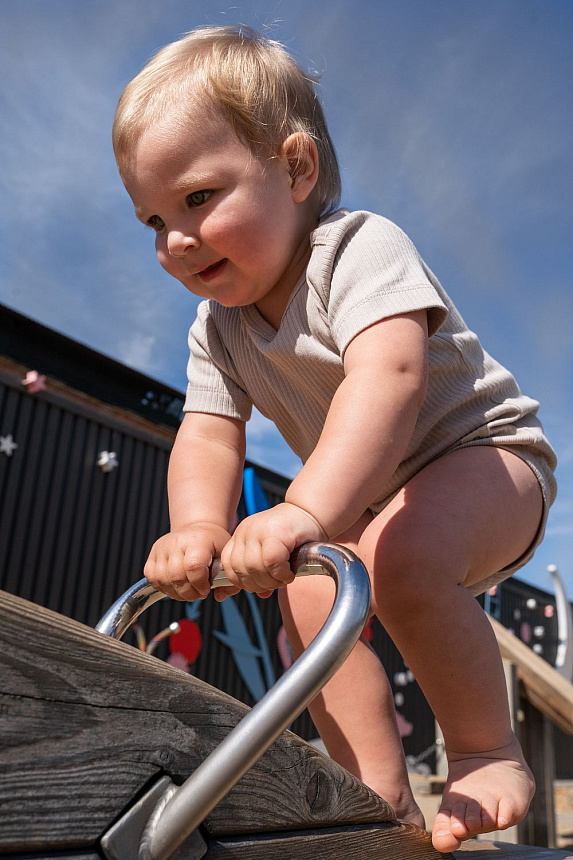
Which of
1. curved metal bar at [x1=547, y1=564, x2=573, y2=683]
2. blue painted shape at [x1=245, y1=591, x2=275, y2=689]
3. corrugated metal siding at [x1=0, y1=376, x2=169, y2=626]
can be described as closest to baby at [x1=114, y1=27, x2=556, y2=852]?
corrugated metal siding at [x1=0, y1=376, x2=169, y2=626]

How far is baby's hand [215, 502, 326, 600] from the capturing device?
81 cm

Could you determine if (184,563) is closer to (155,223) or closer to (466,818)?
(466,818)

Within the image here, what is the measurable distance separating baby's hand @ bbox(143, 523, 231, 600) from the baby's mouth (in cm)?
48

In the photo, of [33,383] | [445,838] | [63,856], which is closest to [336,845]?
[445,838]

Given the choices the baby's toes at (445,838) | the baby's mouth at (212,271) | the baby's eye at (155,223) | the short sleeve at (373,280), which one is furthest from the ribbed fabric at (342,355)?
the baby's toes at (445,838)

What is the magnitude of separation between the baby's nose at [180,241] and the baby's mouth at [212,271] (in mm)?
63

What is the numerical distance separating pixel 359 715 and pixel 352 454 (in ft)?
1.82

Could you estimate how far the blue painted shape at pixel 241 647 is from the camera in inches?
258

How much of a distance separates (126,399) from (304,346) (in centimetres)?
555

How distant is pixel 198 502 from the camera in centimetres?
128

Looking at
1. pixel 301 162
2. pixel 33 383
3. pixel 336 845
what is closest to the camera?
pixel 336 845

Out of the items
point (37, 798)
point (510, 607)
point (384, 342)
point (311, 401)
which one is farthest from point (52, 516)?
point (510, 607)

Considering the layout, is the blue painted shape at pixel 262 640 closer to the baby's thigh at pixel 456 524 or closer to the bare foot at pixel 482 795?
the baby's thigh at pixel 456 524

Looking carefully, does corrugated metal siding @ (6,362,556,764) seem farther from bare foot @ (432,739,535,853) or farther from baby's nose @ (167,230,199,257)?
bare foot @ (432,739,535,853)
